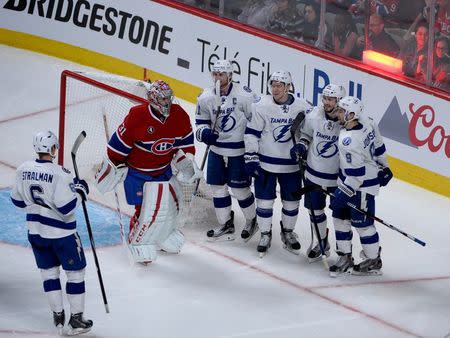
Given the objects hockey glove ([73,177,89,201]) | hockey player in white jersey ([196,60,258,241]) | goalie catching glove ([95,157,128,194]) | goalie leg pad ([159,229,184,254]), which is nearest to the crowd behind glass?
hockey player in white jersey ([196,60,258,241])

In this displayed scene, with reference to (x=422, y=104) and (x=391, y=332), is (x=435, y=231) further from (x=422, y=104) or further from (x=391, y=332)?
(x=391, y=332)

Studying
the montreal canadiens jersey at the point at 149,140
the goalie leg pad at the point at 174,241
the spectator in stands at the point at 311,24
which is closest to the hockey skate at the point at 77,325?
the montreal canadiens jersey at the point at 149,140

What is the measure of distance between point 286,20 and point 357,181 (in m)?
3.01

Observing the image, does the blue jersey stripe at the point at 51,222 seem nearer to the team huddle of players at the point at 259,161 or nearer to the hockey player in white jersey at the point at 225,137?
the team huddle of players at the point at 259,161

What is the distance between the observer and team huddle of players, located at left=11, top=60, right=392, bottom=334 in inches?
301

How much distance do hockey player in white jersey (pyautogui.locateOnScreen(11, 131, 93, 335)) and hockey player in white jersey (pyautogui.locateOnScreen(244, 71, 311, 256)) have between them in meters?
1.56

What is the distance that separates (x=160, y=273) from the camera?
7957 mm

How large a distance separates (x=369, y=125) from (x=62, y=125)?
224cm

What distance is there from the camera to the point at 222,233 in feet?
28.0

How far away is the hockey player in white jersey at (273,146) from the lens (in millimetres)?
7945

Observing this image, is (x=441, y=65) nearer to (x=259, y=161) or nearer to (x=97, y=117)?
Answer: (x=259, y=161)

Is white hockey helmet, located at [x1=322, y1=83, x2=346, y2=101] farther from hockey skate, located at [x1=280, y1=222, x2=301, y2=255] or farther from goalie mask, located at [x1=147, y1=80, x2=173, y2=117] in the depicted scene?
hockey skate, located at [x1=280, y1=222, x2=301, y2=255]

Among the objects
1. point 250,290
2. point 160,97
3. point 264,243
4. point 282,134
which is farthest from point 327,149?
point 160,97

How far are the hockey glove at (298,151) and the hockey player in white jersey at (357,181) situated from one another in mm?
287
